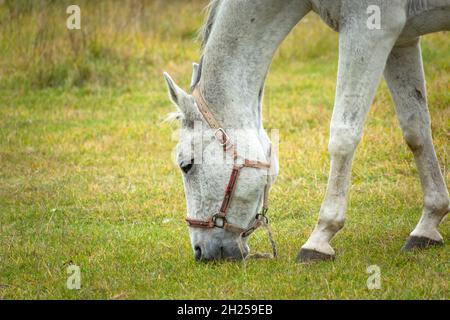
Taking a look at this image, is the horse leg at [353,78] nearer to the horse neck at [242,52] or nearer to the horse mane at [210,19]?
the horse neck at [242,52]

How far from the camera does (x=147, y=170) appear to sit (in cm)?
800

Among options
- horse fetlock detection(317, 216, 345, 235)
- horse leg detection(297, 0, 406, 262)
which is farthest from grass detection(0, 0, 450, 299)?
horse leg detection(297, 0, 406, 262)

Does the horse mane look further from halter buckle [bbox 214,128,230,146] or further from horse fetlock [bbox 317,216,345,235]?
horse fetlock [bbox 317,216,345,235]

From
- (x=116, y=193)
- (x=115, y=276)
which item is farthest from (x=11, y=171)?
(x=115, y=276)

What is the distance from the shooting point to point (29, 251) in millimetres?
5695

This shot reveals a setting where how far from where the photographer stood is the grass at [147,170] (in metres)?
4.77

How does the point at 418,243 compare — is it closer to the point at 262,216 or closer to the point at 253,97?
the point at 262,216

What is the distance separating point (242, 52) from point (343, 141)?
80 cm

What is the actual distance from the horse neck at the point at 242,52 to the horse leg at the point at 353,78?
0.41m

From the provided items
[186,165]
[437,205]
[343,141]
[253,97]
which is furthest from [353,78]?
[437,205]

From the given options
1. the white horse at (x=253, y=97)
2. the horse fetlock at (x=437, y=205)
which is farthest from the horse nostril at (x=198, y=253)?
the horse fetlock at (x=437, y=205)

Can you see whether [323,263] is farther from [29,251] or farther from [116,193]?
[116,193]

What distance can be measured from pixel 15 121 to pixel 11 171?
2009 millimetres
